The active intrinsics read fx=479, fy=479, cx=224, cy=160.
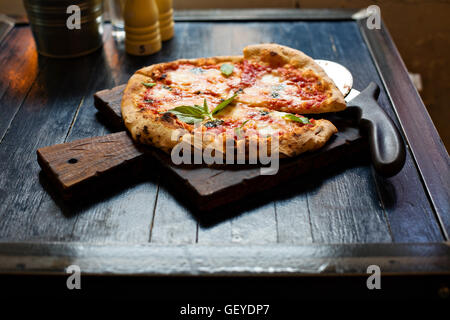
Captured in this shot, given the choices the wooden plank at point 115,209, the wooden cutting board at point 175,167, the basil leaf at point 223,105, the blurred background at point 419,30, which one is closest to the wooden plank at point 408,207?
the wooden cutting board at point 175,167

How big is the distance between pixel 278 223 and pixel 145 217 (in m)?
0.33

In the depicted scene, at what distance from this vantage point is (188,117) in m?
1.41

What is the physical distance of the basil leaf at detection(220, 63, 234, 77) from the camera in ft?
5.49

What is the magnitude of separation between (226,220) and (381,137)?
1.64 ft

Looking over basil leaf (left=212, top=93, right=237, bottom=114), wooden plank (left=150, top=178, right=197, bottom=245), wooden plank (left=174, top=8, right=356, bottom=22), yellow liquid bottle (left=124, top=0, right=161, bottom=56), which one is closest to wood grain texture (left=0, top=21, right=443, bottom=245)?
wooden plank (left=150, top=178, right=197, bottom=245)

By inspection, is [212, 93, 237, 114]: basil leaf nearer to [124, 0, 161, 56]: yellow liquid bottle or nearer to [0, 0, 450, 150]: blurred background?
[124, 0, 161, 56]: yellow liquid bottle

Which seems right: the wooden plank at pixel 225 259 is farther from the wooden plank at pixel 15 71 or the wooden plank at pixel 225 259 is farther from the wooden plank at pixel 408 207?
the wooden plank at pixel 15 71

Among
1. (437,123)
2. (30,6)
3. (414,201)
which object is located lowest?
(437,123)

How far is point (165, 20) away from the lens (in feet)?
7.23

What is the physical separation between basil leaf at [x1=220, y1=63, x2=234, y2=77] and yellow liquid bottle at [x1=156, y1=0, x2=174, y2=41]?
61cm

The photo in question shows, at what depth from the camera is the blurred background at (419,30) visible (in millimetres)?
2879

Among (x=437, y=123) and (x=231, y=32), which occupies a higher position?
(x=231, y=32)
